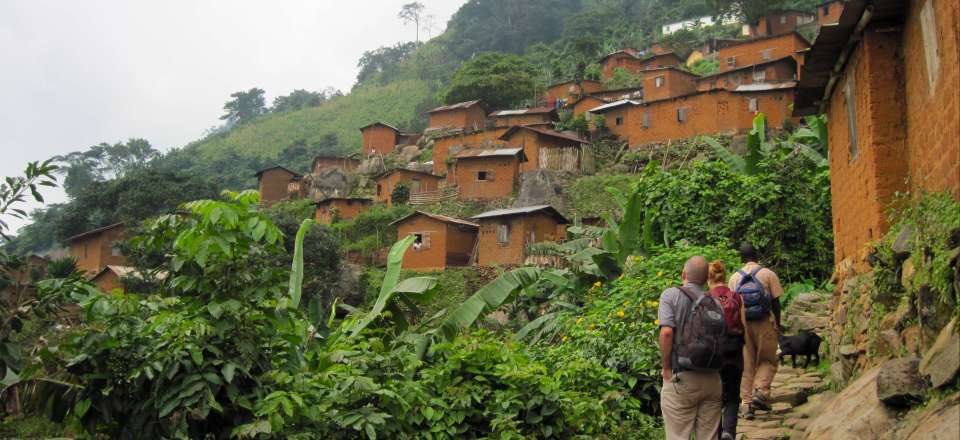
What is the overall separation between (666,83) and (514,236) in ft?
58.4

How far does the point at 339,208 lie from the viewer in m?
46.5

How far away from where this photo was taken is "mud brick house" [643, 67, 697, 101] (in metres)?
49.3

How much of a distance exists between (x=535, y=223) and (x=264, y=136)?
62448mm

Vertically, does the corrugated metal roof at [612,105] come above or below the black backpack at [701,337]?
above

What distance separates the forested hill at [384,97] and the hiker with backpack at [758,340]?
139 feet

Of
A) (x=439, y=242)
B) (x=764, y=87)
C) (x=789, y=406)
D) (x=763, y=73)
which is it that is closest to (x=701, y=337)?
(x=789, y=406)

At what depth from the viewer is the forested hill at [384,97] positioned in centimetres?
5062

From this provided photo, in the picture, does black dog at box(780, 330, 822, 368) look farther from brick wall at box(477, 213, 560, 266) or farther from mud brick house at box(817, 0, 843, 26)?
mud brick house at box(817, 0, 843, 26)

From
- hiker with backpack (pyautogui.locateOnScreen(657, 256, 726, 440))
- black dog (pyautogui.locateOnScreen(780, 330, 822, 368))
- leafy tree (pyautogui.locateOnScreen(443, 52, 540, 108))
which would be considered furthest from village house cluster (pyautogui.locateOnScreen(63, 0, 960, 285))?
hiker with backpack (pyautogui.locateOnScreen(657, 256, 726, 440))

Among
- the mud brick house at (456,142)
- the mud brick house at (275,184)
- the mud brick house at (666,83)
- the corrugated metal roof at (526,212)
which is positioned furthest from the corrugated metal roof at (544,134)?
the mud brick house at (275,184)

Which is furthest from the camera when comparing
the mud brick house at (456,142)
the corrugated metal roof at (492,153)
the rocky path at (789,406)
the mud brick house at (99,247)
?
the mud brick house at (456,142)

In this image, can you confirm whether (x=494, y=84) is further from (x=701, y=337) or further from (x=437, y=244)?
(x=701, y=337)

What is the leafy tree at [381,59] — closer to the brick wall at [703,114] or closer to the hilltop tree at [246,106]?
the hilltop tree at [246,106]

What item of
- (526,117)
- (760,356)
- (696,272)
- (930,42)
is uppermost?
(526,117)
